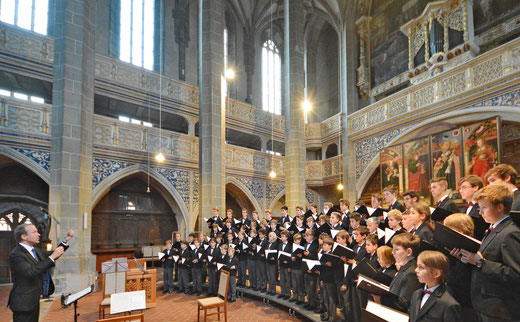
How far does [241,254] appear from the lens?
840cm

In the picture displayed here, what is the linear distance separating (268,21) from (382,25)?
6.32 meters

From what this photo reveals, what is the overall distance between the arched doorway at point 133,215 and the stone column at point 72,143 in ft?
11.8

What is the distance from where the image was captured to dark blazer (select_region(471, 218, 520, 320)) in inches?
89.5

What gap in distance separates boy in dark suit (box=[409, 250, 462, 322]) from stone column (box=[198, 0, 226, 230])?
9429 mm

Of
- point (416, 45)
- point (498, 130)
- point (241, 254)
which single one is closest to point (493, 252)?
point (241, 254)

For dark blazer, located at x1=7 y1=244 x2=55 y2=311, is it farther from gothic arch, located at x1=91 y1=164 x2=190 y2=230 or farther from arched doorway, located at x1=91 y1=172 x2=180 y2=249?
arched doorway, located at x1=91 y1=172 x2=180 y2=249

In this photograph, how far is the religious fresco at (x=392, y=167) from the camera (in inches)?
444

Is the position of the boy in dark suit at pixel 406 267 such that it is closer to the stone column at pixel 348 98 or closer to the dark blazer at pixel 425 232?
the dark blazer at pixel 425 232

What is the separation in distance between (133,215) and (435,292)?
493 inches

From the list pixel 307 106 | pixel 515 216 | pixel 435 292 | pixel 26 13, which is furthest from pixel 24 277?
pixel 307 106

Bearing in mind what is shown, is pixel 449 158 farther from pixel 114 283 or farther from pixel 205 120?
pixel 114 283

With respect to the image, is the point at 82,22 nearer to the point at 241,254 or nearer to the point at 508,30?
the point at 241,254

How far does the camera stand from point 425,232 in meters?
3.38

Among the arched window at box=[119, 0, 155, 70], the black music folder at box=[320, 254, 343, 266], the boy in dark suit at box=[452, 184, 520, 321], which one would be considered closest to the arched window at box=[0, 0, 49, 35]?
the arched window at box=[119, 0, 155, 70]
